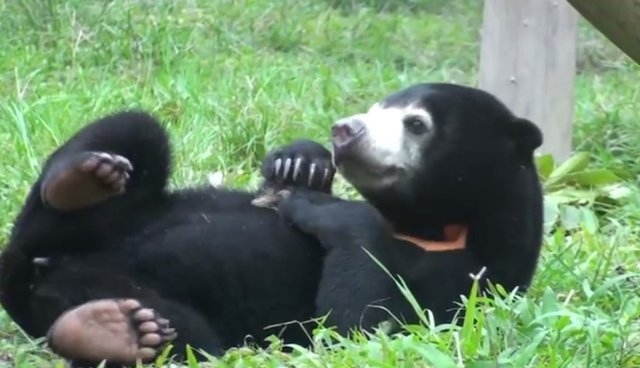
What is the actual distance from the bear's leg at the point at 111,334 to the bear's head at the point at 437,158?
0.72 metres

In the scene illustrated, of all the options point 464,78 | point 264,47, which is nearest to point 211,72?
point 264,47

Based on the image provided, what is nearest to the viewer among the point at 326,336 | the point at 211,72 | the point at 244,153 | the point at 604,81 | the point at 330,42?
the point at 326,336

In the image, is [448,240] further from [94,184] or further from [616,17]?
[616,17]

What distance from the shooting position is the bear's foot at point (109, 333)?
147 inches

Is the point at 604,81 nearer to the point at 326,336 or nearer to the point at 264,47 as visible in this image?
the point at 264,47

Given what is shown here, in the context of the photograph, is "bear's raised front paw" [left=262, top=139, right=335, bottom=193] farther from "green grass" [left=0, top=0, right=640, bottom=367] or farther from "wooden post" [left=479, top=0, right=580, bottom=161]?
"wooden post" [left=479, top=0, right=580, bottom=161]

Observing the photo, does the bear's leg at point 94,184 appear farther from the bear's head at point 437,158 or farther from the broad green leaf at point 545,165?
the broad green leaf at point 545,165

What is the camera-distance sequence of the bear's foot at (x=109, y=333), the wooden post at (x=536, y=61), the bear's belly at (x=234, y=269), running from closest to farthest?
the bear's foot at (x=109, y=333)
the bear's belly at (x=234, y=269)
the wooden post at (x=536, y=61)

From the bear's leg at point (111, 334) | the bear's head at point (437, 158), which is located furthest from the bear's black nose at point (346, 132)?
the bear's leg at point (111, 334)

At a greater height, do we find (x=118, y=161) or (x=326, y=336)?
(x=118, y=161)

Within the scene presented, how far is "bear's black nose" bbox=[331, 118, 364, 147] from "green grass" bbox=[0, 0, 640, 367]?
0.65m

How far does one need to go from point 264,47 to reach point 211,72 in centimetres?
159

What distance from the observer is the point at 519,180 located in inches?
162

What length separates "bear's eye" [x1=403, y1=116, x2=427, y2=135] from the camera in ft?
13.6
